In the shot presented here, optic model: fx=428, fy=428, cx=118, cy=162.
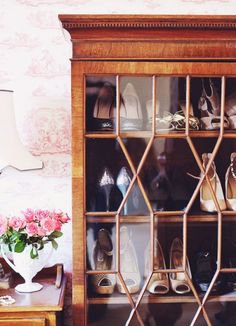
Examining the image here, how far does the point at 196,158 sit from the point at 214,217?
216 mm

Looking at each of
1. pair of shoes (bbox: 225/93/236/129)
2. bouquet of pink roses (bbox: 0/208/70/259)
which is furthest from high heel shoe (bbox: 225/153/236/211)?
bouquet of pink roses (bbox: 0/208/70/259)

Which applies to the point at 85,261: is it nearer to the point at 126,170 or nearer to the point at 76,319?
the point at 76,319

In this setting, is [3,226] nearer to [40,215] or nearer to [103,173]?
[40,215]

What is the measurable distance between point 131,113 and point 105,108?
91 millimetres

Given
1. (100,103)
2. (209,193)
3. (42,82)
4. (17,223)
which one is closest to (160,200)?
(209,193)

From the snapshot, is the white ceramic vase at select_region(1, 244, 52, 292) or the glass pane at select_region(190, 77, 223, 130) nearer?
the glass pane at select_region(190, 77, 223, 130)

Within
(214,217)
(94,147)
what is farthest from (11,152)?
(214,217)

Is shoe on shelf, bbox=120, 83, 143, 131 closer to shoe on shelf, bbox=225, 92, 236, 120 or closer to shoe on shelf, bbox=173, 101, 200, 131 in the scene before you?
shoe on shelf, bbox=173, 101, 200, 131

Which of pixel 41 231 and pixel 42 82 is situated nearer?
pixel 41 231

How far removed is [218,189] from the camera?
1489mm

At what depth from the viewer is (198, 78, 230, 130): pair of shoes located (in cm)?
144

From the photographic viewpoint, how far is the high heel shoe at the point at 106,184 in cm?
146

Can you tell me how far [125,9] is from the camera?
1845mm

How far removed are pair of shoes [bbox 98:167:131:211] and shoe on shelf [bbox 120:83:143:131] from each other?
0.15m
